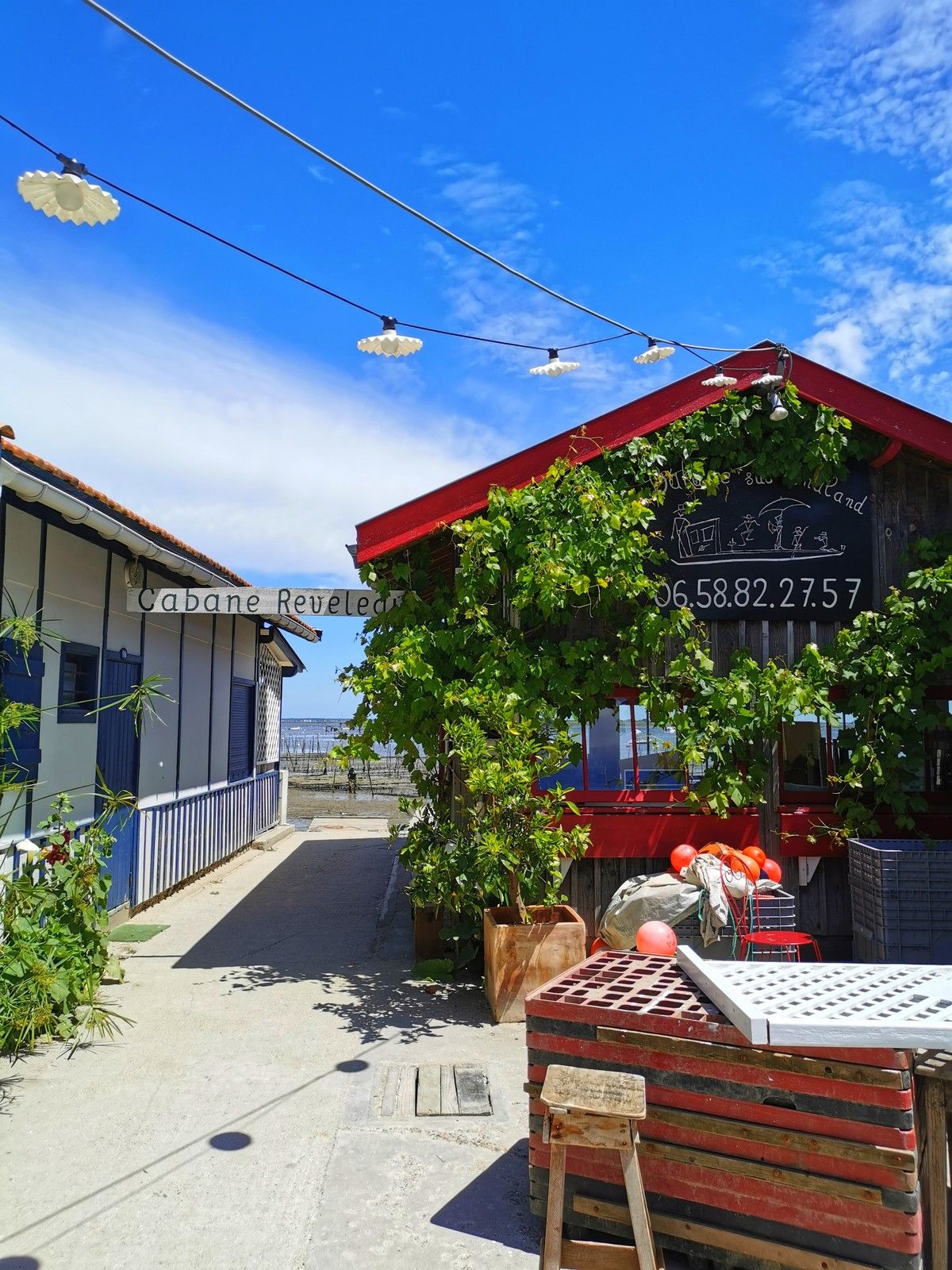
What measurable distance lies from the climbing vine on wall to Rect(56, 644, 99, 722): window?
2680 mm

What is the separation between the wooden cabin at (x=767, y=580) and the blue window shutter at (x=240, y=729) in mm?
7461

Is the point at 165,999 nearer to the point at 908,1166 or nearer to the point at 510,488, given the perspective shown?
the point at 510,488

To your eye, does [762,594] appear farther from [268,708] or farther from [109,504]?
[268,708]

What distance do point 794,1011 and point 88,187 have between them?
4739 millimetres

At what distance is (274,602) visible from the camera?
8477mm

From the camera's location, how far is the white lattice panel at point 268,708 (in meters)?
17.0

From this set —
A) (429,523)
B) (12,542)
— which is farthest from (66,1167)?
(429,523)

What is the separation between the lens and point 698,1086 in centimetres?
338

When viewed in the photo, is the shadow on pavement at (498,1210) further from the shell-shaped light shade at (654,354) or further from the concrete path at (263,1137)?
the shell-shaped light shade at (654,354)

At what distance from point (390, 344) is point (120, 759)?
5.61 metres

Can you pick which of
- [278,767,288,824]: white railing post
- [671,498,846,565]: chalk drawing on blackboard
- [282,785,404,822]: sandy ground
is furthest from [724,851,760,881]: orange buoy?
[282,785,404,822]: sandy ground

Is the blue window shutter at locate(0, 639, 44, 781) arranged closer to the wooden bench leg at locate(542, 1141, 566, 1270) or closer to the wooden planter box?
the wooden planter box

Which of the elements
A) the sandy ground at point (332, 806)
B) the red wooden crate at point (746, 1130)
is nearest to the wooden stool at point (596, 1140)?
the red wooden crate at point (746, 1130)

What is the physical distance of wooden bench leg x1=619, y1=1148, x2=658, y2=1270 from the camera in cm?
306
